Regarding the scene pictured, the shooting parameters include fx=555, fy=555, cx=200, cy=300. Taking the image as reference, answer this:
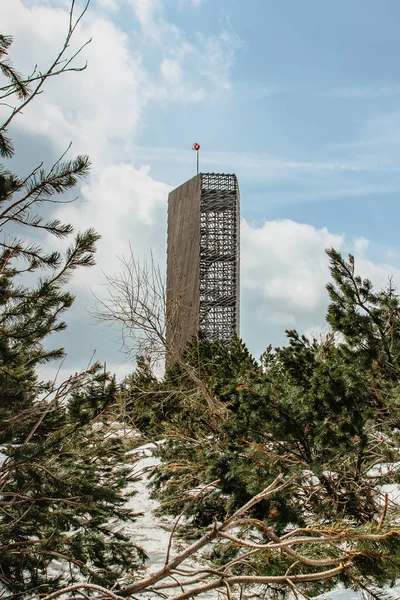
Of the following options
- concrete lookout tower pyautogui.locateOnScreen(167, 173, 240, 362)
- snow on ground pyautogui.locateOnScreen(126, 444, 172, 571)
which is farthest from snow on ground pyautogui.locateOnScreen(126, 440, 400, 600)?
concrete lookout tower pyautogui.locateOnScreen(167, 173, 240, 362)

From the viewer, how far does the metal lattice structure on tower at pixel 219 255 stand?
1916 cm

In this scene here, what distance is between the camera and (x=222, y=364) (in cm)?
914

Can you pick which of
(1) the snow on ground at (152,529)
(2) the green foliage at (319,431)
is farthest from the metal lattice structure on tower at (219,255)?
(2) the green foliage at (319,431)

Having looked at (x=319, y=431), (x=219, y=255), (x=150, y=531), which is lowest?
(x=150, y=531)

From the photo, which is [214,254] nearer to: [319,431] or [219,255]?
[219,255]

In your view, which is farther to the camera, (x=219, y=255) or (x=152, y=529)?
(x=219, y=255)

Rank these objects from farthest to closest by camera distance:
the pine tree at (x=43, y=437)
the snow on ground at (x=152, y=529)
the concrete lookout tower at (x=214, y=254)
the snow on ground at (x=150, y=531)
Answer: the concrete lookout tower at (x=214, y=254) → the snow on ground at (x=150, y=531) → the snow on ground at (x=152, y=529) → the pine tree at (x=43, y=437)

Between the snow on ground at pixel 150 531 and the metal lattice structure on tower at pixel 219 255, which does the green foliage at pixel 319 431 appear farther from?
the metal lattice structure on tower at pixel 219 255

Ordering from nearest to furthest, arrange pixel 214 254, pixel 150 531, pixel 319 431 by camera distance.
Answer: pixel 319 431 < pixel 150 531 < pixel 214 254

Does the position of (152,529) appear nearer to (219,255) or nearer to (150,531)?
(150,531)

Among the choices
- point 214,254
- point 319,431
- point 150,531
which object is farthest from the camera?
point 214,254

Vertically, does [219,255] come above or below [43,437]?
above

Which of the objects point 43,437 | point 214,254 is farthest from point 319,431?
point 214,254

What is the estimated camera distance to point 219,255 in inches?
763
